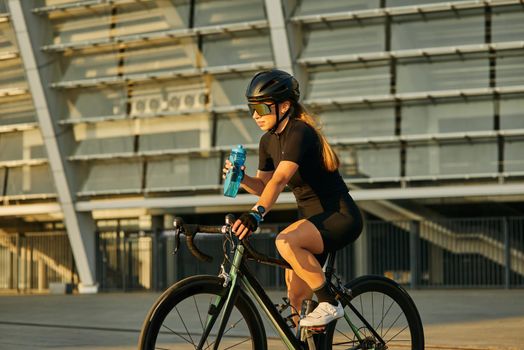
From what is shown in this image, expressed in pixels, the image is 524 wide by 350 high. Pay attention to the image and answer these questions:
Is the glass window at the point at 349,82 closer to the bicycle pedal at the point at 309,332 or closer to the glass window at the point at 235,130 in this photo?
the glass window at the point at 235,130

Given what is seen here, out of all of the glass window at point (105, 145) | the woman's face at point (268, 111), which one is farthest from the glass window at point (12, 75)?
the woman's face at point (268, 111)

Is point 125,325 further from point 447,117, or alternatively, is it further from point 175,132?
point 175,132

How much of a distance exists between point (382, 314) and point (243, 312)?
103 cm

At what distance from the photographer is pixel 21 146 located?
34.8 meters

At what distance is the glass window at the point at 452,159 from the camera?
29.5 meters

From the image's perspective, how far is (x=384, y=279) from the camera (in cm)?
682

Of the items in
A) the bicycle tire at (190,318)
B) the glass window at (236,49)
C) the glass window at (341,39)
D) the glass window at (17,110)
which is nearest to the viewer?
the bicycle tire at (190,318)

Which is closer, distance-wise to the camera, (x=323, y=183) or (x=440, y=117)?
(x=323, y=183)

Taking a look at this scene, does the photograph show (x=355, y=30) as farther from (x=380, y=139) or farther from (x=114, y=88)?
(x=114, y=88)

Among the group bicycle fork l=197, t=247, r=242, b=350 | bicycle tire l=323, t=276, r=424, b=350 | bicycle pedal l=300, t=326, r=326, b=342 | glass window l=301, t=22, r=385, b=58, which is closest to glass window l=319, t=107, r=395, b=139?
glass window l=301, t=22, r=385, b=58

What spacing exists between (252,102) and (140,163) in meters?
27.7

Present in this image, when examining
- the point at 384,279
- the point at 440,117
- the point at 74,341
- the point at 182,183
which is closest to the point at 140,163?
the point at 182,183

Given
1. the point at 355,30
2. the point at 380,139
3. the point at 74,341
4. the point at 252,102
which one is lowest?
the point at 74,341

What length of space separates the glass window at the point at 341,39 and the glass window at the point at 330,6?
0.46 m
